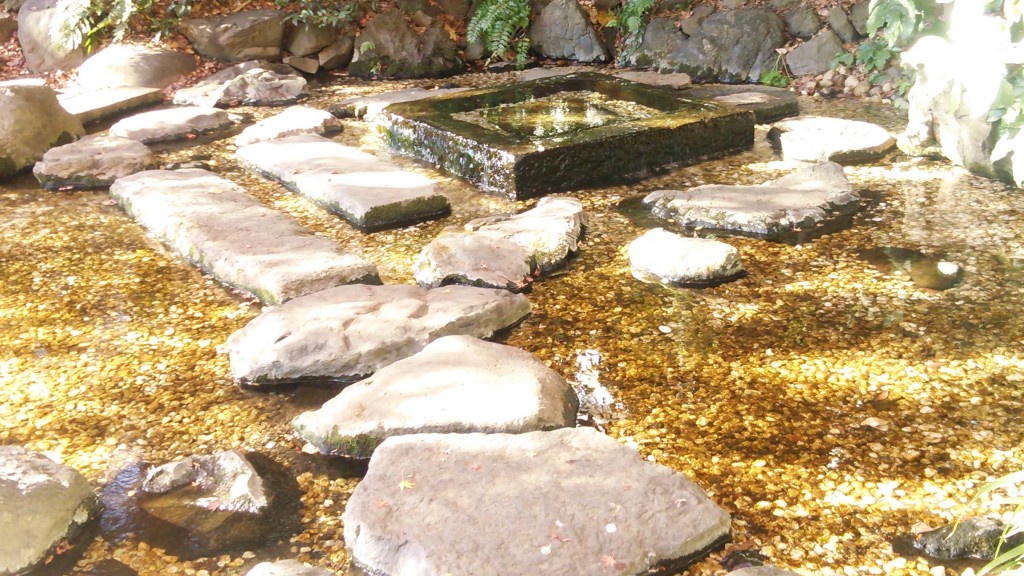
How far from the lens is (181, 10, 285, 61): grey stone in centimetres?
808

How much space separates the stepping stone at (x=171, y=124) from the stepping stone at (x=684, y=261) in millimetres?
3764

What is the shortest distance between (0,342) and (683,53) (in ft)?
20.3

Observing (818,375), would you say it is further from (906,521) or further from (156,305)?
(156,305)

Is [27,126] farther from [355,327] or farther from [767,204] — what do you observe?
[767,204]

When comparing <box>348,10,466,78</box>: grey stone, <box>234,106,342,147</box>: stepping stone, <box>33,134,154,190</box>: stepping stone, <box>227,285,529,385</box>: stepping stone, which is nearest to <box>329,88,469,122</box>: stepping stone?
<box>234,106,342,147</box>: stepping stone

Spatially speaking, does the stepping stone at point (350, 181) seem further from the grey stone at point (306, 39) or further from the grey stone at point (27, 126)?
the grey stone at point (306, 39)

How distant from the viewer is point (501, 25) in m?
8.54

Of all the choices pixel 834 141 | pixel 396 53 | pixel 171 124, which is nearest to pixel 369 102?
pixel 171 124

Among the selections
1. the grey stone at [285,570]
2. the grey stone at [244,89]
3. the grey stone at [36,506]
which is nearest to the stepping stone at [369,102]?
the grey stone at [244,89]

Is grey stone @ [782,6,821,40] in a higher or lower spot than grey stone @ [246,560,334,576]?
higher

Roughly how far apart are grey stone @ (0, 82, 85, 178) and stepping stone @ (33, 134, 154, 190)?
177mm

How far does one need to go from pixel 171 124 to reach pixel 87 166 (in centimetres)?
102

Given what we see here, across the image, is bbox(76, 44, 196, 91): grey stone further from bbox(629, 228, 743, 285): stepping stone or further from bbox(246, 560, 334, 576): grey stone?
bbox(246, 560, 334, 576): grey stone

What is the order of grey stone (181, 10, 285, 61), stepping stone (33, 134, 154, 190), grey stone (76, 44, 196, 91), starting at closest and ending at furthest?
stepping stone (33, 134, 154, 190) < grey stone (76, 44, 196, 91) < grey stone (181, 10, 285, 61)
